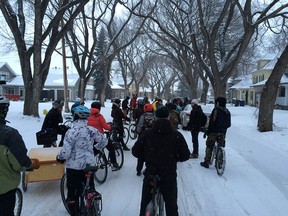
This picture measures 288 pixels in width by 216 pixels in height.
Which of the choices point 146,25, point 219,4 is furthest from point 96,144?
point 146,25

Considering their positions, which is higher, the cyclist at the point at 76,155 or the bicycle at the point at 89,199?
the cyclist at the point at 76,155

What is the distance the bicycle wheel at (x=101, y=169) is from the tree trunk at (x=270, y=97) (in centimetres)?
992

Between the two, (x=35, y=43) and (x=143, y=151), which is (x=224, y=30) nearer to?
(x=35, y=43)

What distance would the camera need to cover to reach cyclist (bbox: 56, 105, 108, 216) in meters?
4.55

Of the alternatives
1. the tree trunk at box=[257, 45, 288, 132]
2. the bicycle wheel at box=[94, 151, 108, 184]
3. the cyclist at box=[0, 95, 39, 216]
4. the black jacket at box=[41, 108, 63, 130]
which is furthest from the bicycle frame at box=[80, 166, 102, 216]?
the tree trunk at box=[257, 45, 288, 132]

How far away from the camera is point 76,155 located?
15.0 feet

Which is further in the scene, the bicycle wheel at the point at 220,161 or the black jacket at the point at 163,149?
the bicycle wheel at the point at 220,161

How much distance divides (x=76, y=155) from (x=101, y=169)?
2.92 meters

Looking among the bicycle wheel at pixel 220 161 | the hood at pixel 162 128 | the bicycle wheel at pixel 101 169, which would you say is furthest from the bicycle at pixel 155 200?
the bicycle wheel at pixel 220 161

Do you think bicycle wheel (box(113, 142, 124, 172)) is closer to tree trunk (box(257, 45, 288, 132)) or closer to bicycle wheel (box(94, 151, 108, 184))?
bicycle wheel (box(94, 151, 108, 184))

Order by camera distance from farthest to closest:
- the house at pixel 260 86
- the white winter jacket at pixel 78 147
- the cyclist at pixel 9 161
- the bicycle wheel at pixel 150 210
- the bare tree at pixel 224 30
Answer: the house at pixel 260 86, the bare tree at pixel 224 30, the white winter jacket at pixel 78 147, the bicycle wheel at pixel 150 210, the cyclist at pixel 9 161

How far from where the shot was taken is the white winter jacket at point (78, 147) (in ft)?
14.9

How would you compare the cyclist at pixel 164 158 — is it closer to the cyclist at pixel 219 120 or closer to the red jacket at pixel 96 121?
the red jacket at pixel 96 121

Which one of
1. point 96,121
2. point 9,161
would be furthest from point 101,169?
point 9,161
